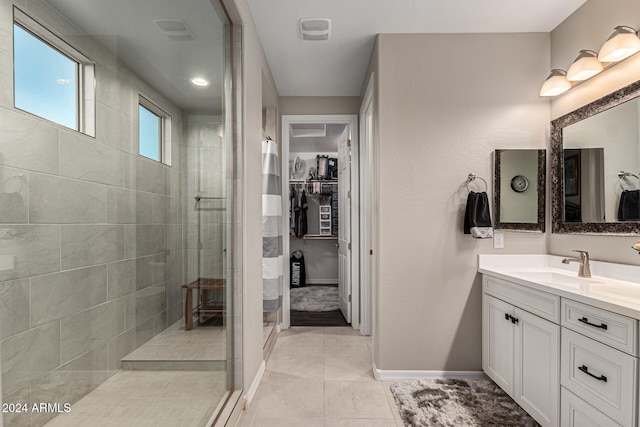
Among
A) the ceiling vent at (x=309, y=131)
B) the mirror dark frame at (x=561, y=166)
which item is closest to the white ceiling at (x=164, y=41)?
the mirror dark frame at (x=561, y=166)

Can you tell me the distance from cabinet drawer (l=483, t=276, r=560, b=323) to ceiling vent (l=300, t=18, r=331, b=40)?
2.12 m

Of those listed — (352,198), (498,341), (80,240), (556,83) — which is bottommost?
(498,341)

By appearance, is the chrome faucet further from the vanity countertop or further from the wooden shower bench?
the wooden shower bench

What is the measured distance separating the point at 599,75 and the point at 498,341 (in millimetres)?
1800

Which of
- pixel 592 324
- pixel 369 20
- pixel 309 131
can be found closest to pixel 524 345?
pixel 592 324

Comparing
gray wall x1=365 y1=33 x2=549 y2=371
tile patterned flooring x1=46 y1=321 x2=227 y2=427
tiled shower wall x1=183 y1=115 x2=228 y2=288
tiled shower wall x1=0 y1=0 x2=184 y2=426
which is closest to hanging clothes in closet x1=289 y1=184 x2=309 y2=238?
gray wall x1=365 y1=33 x2=549 y2=371

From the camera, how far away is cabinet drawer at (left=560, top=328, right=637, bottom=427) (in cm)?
138

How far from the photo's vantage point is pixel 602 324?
4.94 ft

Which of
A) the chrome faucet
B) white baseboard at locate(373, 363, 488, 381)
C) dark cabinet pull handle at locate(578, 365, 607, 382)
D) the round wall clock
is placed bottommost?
white baseboard at locate(373, 363, 488, 381)

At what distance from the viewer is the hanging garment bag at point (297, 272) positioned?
6066 millimetres

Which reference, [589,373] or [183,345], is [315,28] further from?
[589,373]

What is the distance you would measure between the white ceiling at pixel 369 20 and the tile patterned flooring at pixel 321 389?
257cm

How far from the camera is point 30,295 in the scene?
76cm

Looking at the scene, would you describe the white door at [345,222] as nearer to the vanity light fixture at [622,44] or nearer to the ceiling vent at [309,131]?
the ceiling vent at [309,131]
